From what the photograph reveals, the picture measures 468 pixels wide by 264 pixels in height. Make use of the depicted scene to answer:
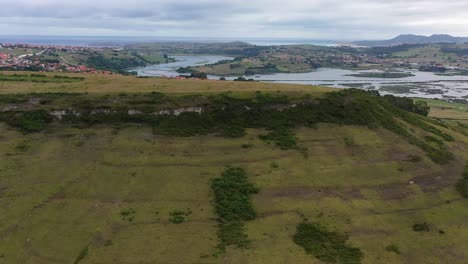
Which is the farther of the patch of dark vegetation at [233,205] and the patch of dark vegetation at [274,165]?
the patch of dark vegetation at [274,165]

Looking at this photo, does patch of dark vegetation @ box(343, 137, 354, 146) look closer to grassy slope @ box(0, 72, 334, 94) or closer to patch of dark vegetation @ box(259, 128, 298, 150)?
patch of dark vegetation @ box(259, 128, 298, 150)

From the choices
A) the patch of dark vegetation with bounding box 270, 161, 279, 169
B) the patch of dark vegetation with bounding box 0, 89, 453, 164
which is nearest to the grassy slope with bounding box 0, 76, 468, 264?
the patch of dark vegetation with bounding box 270, 161, 279, 169

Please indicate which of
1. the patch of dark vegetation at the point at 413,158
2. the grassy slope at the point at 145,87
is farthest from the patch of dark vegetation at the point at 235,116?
the grassy slope at the point at 145,87

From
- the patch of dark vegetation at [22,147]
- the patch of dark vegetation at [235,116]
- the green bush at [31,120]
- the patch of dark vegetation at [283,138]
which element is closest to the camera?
the patch of dark vegetation at [22,147]

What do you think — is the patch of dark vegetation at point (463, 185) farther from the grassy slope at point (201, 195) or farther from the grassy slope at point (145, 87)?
the grassy slope at point (145, 87)

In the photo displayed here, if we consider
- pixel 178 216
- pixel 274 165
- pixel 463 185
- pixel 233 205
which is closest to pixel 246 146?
pixel 274 165

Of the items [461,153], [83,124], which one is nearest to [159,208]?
[83,124]

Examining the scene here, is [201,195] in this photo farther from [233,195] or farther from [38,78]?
[38,78]

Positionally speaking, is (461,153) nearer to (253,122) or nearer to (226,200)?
(253,122)
